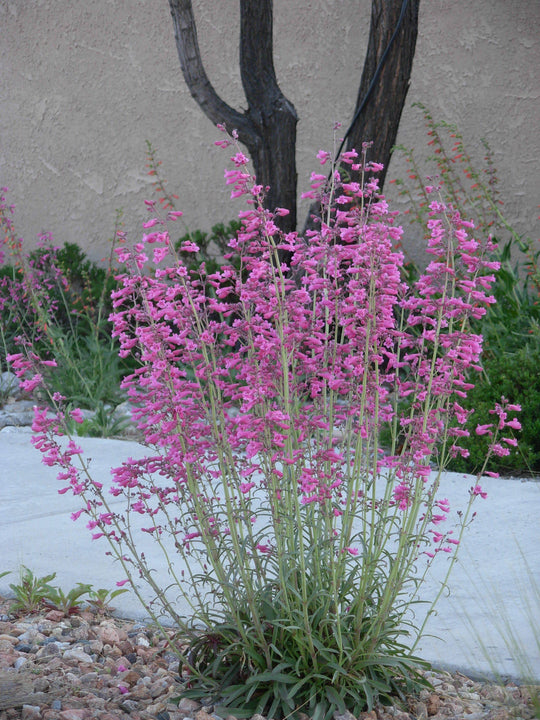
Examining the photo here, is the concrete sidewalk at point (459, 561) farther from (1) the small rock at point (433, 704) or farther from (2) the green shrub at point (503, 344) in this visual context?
(2) the green shrub at point (503, 344)

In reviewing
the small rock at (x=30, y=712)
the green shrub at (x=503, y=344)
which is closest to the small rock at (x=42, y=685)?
the small rock at (x=30, y=712)

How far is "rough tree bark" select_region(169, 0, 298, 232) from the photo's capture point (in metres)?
5.96

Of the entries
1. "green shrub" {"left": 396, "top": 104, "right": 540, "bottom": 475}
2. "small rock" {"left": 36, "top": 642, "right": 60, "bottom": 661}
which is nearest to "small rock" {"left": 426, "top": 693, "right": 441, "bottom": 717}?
"small rock" {"left": 36, "top": 642, "right": 60, "bottom": 661}

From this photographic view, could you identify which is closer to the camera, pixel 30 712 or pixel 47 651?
pixel 30 712

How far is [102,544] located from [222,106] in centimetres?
356

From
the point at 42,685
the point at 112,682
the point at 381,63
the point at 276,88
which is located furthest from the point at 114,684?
the point at 276,88

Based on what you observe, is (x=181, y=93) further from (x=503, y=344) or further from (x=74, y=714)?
(x=74, y=714)

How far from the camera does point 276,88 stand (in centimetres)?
629

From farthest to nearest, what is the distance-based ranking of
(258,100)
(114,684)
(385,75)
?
1. (258,100)
2. (385,75)
3. (114,684)

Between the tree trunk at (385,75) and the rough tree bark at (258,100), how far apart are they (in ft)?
1.73

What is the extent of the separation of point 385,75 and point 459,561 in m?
3.90

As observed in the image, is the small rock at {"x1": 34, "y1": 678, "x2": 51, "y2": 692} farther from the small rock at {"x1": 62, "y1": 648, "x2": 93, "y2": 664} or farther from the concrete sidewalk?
the concrete sidewalk

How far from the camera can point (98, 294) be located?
728cm

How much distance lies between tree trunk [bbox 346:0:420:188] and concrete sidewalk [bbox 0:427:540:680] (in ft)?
8.95
